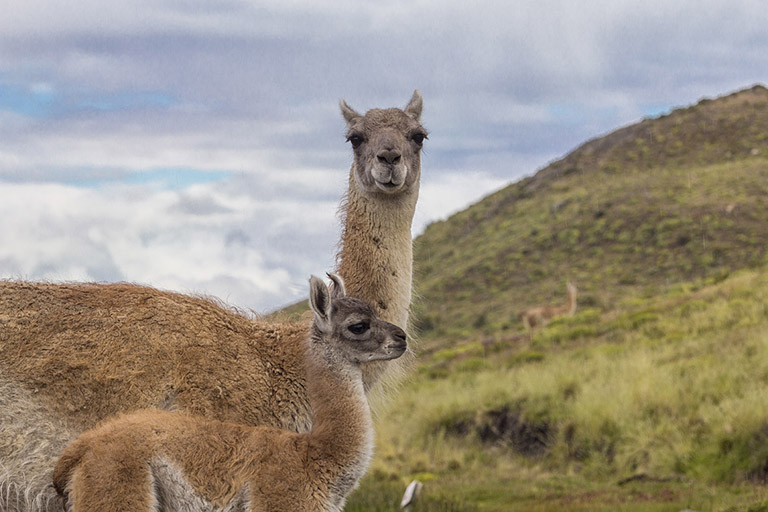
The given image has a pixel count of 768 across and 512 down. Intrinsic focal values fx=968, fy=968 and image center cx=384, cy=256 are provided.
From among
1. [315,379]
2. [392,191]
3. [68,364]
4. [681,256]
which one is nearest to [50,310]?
[68,364]

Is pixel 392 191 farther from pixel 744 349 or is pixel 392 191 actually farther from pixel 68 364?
pixel 744 349

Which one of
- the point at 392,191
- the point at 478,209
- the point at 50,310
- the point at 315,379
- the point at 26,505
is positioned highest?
the point at 478,209

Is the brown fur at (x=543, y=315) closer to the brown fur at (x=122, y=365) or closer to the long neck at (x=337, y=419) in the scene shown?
the brown fur at (x=122, y=365)

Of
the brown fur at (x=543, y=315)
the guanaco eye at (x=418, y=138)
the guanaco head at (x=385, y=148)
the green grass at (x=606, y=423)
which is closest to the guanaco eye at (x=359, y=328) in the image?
the guanaco head at (x=385, y=148)

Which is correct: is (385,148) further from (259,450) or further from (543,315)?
(543,315)

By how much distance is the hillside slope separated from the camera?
153ft

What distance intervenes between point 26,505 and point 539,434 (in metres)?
16.8

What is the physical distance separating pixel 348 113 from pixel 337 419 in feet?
10.9

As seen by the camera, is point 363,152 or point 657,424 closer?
point 363,152

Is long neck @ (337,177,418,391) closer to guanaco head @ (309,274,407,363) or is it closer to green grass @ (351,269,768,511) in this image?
guanaco head @ (309,274,407,363)

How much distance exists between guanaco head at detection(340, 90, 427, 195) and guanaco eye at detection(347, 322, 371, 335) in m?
1.61

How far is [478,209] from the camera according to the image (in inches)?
3007

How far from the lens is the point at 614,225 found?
54.1m

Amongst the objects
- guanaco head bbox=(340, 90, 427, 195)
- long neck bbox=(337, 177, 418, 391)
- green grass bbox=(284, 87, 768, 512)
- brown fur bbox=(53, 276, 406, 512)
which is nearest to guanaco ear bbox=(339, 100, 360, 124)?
guanaco head bbox=(340, 90, 427, 195)
